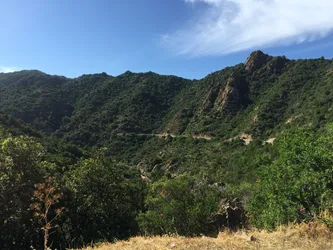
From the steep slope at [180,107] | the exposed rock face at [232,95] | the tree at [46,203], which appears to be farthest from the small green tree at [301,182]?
the exposed rock face at [232,95]

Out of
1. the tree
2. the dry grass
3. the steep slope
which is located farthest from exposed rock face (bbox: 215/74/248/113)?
the dry grass

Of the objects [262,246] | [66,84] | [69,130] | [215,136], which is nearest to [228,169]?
[215,136]

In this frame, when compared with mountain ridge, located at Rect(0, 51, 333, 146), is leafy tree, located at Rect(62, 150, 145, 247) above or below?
below

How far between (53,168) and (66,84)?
116767 millimetres

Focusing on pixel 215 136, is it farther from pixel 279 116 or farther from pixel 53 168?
pixel 53 168

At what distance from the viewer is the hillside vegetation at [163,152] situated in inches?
383

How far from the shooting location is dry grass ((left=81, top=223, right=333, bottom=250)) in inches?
203

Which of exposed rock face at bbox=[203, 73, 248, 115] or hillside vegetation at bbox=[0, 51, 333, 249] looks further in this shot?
exposed rock face at bbox=[203, 73, 248, 115]

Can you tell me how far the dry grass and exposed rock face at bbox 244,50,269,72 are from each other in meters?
98.8

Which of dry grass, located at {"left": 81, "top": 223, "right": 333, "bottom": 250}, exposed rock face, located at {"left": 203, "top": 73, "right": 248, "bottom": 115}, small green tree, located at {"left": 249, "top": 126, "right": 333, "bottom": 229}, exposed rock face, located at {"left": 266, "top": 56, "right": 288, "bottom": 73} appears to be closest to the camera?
dry grass, located at {"left": 81, "top": 223, "right": 333, "bottom": 250}

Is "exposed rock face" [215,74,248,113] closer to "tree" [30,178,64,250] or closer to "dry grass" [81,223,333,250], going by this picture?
"tree" [30,178,64,250]

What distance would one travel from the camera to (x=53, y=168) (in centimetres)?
1272

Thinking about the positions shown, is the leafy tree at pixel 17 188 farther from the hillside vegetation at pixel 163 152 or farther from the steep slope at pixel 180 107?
the steep slope at pixel 180 107

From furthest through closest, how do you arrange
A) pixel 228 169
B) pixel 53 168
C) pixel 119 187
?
pixel 228 169 → pixel 119 187 → pixel 53 168
